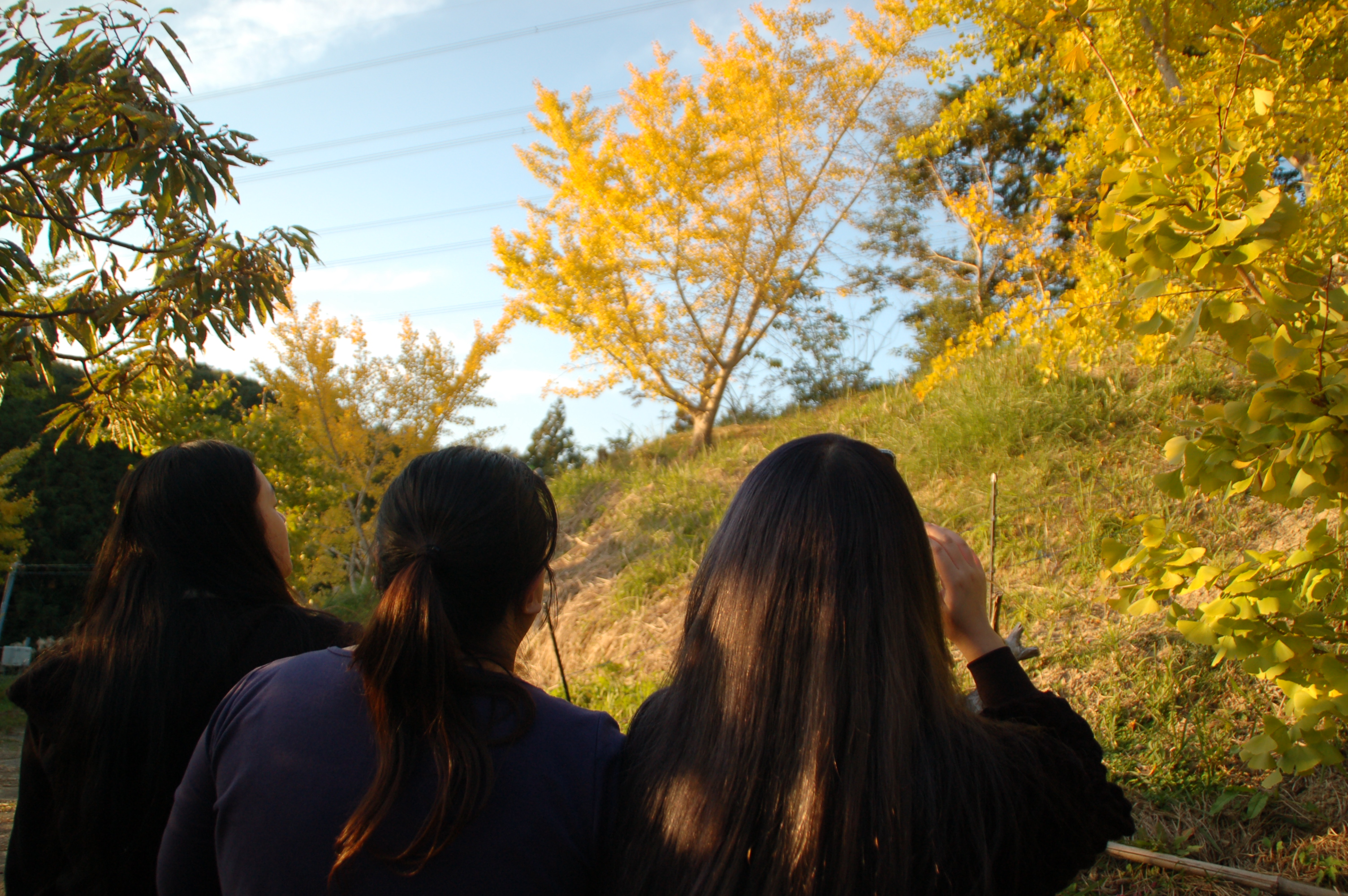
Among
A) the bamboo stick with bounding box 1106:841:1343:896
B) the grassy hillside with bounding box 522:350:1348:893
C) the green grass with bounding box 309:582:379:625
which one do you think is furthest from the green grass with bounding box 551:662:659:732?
the green grass with bounding box 309:582:379:625

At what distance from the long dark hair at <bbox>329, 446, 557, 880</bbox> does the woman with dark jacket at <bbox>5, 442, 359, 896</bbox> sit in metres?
0.58

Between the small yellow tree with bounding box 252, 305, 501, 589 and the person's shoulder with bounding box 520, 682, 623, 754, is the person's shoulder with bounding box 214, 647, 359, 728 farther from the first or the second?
the small yellow tree with bounding box 252, 305, 501, 589

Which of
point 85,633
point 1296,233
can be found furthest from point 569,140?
point 85,633

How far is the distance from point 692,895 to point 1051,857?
46 centimetres

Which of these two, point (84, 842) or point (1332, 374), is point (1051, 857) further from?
point (84, 842)

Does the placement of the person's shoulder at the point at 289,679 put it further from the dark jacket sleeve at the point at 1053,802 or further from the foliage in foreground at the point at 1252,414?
the foliage in foreground at the point at 1252,414

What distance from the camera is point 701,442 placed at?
10.6 m

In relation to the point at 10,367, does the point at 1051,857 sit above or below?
below

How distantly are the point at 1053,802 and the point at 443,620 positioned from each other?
0.83 metres

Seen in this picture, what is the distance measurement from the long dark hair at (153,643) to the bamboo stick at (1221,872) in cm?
241

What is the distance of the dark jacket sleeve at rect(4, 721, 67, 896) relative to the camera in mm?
1554

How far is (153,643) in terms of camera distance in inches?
61.0

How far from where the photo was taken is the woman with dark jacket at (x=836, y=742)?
947 mm

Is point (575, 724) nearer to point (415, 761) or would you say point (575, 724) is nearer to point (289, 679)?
point (415, 761)
